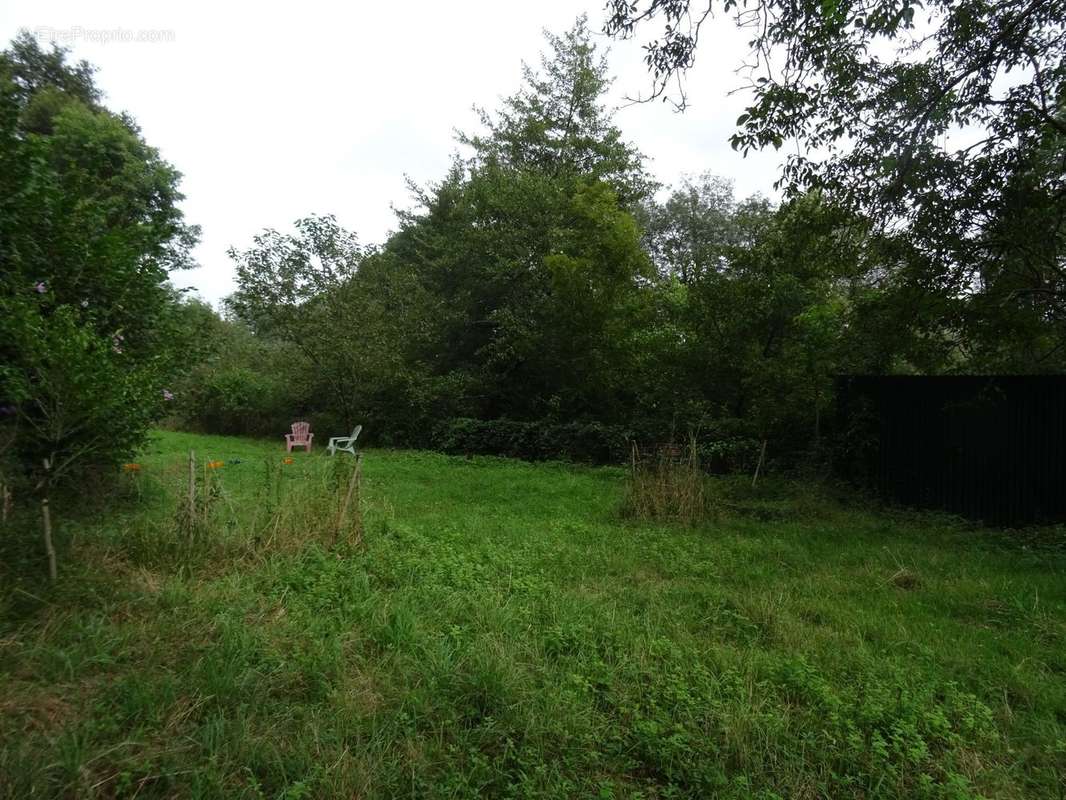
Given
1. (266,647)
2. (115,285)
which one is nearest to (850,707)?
(266,647)

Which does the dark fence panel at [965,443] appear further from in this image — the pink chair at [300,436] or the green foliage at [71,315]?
the pink chair at [300,436]

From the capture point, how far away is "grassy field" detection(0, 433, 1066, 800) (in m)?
2.18

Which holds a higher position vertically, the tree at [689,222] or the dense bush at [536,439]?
the tree at [689,222]

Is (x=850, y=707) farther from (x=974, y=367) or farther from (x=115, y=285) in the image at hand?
(x=974, y=367)

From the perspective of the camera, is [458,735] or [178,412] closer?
[458,735]

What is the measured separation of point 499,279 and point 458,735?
45.6 feet

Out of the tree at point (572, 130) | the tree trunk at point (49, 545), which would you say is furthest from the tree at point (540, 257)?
the tree trunk at point (49, 545)

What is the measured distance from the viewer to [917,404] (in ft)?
26.2

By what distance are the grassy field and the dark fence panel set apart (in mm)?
2345

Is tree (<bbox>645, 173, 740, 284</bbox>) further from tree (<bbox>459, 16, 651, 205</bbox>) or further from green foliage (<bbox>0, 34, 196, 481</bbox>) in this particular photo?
green foliage (<bbox>0, 34, 196, 481</bbox>)

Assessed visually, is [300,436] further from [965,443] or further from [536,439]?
[965,443]

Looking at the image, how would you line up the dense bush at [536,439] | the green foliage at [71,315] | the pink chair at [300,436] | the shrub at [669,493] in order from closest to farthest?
the green foliage at [71,315] < the shrub at [669,493] < the dense bush at [536,439] < the pink chair at [300,436]

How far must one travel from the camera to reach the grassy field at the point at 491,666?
218 centimetres

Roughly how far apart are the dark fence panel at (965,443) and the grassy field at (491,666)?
7.70ft
